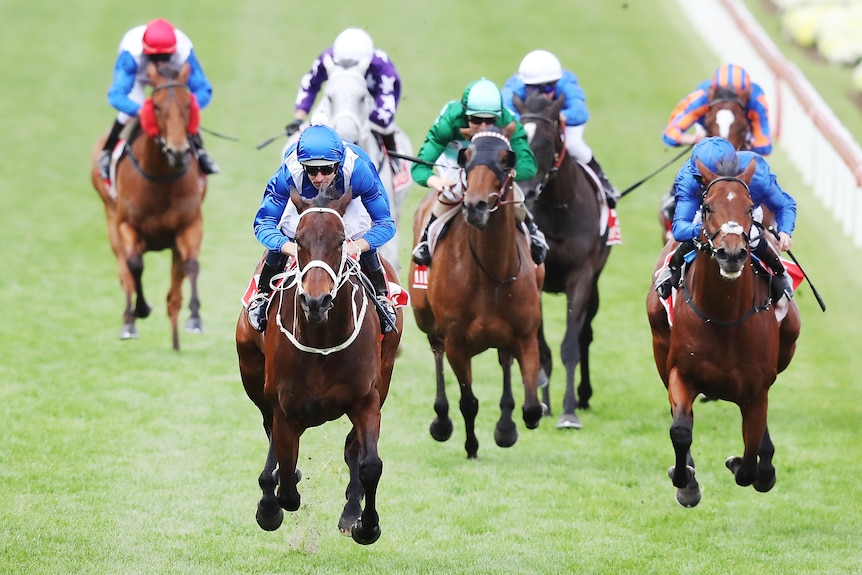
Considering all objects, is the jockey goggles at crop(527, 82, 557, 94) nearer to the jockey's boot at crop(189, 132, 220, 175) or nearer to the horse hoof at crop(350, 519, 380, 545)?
the jockey's boot at crop(189, 132, 220, 175)

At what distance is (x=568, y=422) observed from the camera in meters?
11.1

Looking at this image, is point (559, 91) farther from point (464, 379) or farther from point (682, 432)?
point (682, 432)

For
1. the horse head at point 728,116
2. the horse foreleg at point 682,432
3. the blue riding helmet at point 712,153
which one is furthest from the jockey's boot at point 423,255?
the horse head at point 728,116

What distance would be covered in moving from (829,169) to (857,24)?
6.84 metres

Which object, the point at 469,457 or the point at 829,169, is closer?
the point at 469,457

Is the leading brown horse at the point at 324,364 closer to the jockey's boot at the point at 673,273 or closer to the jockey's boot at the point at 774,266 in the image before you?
the jockey's boot at the point at 673,273

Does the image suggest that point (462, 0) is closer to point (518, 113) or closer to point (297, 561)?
point (518, 113)

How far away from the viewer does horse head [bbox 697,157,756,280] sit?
6.98m

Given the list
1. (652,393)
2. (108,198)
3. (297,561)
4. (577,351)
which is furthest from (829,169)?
(297,561)

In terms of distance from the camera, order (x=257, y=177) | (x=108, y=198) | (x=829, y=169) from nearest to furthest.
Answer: (x=108, y=198), (x=829, y=169), (x=257, y=177)

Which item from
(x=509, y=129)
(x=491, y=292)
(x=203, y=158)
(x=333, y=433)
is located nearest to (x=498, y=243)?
(x=491, y=292)

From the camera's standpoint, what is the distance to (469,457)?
405 inches

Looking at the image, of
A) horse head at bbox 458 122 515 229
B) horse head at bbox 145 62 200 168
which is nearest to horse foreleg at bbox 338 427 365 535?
horse head at bbox 458 122 515 229

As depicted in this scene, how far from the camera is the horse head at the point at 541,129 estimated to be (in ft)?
34.3
